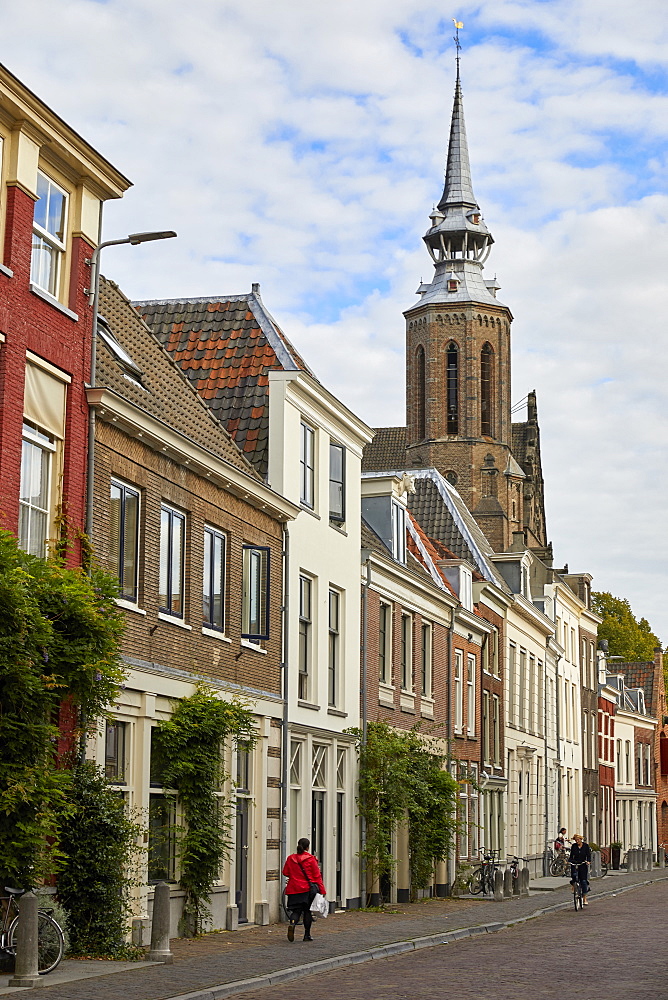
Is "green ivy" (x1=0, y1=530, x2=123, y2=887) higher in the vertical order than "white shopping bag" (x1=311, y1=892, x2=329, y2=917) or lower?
higher

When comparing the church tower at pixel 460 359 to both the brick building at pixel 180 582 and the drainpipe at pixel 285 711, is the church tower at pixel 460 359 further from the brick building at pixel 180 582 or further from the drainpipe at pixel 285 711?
the brick building at pixel 180 582

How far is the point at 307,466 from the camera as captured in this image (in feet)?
91.2

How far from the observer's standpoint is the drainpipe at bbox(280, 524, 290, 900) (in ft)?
82.7

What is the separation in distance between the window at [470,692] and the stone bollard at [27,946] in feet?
89.3

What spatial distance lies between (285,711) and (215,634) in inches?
137

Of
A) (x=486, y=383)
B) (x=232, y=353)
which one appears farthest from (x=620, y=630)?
(x=232, y=353)

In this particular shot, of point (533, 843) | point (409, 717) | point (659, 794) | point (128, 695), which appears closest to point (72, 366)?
point (128, 695)

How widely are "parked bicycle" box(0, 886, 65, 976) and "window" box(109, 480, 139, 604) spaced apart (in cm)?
473

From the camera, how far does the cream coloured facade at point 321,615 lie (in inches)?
1035

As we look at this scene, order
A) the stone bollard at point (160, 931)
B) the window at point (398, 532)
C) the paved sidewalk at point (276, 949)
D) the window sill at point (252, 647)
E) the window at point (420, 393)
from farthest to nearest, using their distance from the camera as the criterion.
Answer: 1. the window at point (420, 393)
2. the window at point (398, 532)
3. the window sill at point (252, 647)
4. the stone bollard at point (160, 931)
5. the paved sidewalk at point (276, 949)

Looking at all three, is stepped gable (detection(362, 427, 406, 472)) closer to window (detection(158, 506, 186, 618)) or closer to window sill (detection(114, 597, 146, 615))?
window (detection(158, 506, 186, 618))

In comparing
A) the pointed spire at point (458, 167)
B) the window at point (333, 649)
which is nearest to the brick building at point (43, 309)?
the window at point (333, 649)

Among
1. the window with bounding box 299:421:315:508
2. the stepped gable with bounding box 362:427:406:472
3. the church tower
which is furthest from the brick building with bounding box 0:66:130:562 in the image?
the stepped gable with bounding box 362:427:406:472

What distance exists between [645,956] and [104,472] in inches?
378
